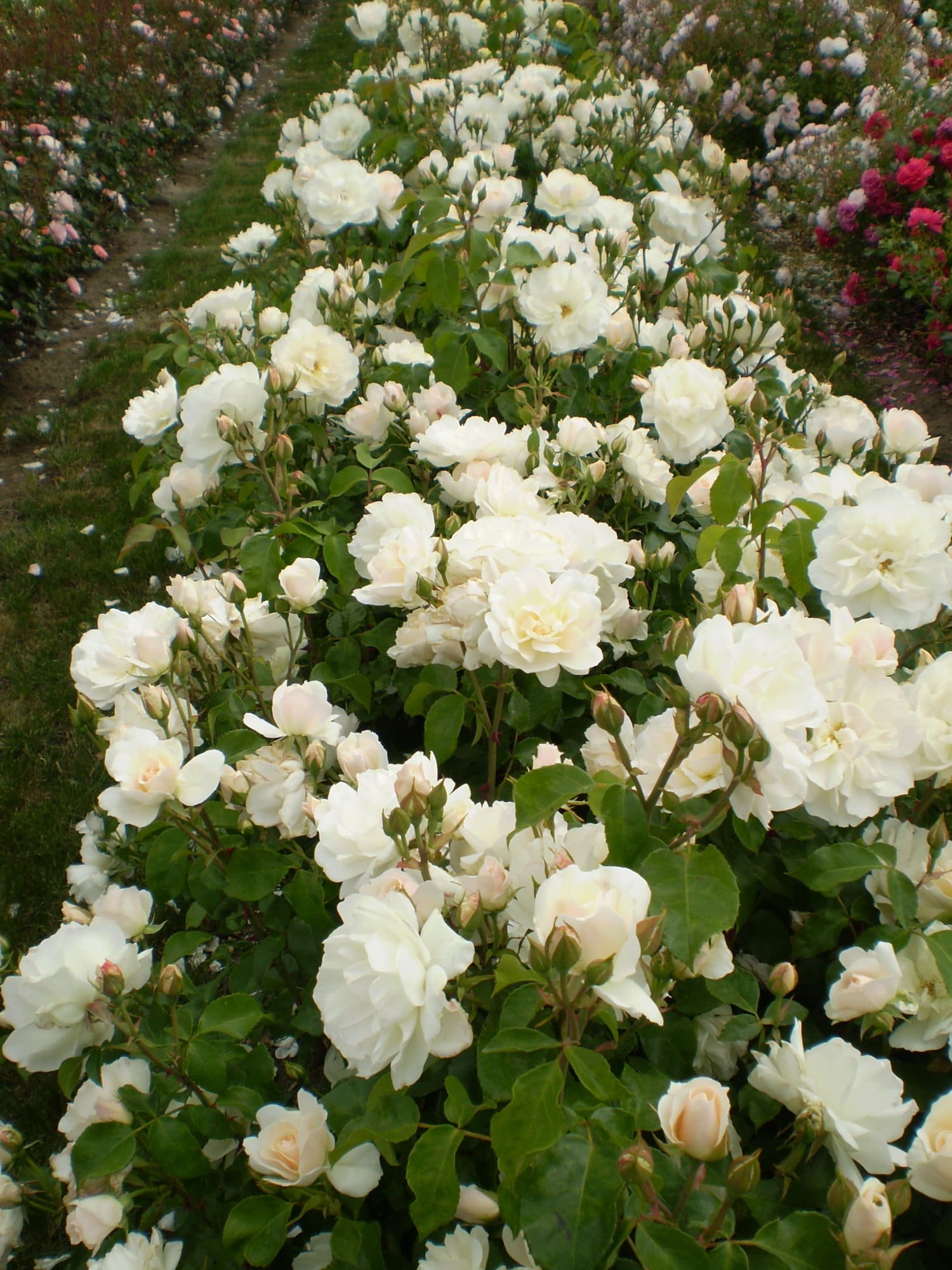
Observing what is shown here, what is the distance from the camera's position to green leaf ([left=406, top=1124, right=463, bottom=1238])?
790 mm

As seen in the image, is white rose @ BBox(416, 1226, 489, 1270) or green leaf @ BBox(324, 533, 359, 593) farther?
green leaf @ BBox(324, 533, 359, 593)

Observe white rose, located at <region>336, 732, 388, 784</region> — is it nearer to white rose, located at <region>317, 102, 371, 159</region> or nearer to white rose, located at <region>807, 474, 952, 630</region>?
white rose, located at <region>807, 474, 952, 630</region>

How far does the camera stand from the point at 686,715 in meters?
0.84

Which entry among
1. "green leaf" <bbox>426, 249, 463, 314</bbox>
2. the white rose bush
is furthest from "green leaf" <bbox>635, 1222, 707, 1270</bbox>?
"green leaf" <bbox>426, 249, 463, 314</bbox>

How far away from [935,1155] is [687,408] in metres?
1.21

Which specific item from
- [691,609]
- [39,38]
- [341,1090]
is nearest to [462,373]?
[691,609]

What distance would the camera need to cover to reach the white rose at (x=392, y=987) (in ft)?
2.57

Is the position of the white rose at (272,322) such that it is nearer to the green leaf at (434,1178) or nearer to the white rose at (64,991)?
the white rose at (64,991)

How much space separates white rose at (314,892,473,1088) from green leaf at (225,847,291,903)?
31 centimetres

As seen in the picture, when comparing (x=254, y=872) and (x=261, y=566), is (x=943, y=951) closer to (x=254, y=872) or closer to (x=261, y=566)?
(x=254, y=872)

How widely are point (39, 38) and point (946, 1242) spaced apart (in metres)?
8.92

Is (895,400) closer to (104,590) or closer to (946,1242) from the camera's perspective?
(104,590)

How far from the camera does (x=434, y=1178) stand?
0.81 metres

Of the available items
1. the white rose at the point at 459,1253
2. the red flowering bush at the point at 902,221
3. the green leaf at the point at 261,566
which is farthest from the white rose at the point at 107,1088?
the red flowering bush at the point at 902,221
